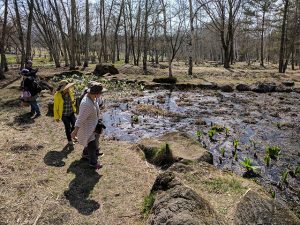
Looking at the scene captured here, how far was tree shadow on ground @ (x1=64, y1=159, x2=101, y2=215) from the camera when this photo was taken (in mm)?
5516

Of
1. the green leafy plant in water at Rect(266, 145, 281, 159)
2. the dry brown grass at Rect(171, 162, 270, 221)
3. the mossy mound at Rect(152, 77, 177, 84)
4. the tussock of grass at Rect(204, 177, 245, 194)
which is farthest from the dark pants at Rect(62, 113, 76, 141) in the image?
the mossy mound at Rect(152, 77, 177, 84)

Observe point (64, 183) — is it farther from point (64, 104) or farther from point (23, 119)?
point (23, 119)

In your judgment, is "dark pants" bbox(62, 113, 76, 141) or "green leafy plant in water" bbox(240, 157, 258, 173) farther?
"dark pants" bbox(62, 113, 76, 141)

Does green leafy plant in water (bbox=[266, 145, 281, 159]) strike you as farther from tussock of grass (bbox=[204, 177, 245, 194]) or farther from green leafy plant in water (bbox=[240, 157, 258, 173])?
tussock of grass (bbox=[204, 177, 245, 194])

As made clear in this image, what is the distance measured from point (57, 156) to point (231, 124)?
6.60 m

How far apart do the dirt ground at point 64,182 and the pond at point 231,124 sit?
6.38ft

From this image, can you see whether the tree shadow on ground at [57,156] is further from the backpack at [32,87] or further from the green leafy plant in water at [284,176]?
the green leafy plant in water at [284,176]

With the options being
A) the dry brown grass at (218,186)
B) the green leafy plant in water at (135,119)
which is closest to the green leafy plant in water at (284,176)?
the dry brown grass at (218,186)

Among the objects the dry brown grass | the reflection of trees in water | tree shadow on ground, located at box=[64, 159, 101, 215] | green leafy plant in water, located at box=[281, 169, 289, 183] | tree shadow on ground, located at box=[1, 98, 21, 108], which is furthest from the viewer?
the reflection of trees in water

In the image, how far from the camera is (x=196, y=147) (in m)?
7.84

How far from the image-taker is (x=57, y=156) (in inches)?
307

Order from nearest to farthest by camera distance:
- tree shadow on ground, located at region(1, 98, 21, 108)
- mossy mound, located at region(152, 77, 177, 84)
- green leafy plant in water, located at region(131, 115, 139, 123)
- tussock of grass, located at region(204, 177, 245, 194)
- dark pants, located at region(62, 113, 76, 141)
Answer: tussock of grass, located at region(204, 177, 245, 194) → dark pants, located at region(62, 113, 76, 141) → green leafy plant in water, located at region(131, 115, 139, 123) → tree shadow on ground, located at region(1, 98, 21, 108) → mossy mound, located at region(152, 77, 177, 84)

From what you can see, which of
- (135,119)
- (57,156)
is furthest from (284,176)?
(135,119)

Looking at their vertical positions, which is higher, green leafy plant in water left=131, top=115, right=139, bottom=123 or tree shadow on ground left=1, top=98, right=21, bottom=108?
tree shadow on ground left=1, top=98, right=21, bottom=108
